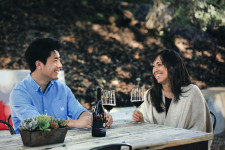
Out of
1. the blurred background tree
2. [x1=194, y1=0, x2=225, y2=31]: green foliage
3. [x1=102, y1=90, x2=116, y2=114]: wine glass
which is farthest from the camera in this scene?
the blurred background tree

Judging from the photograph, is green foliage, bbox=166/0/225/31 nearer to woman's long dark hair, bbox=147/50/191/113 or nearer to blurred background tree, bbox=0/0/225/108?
blurred background tree, bbox=0/0/225/108

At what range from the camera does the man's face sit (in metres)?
2.95

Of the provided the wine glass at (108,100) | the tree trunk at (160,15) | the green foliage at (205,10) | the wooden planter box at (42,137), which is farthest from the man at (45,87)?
the tree trunk at (160,15)

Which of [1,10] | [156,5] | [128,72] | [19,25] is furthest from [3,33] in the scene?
[156,5]

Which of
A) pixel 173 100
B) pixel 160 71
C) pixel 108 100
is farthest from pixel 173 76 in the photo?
pixel 108 100

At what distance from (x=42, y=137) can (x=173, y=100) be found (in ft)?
5.47

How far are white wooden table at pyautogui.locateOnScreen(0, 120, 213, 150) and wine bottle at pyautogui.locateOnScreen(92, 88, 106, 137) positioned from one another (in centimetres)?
5

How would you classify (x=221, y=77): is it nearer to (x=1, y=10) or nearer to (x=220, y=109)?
(x=220, y=109)

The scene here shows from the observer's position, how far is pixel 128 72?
369 inches

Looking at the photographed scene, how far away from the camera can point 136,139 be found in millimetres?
2211

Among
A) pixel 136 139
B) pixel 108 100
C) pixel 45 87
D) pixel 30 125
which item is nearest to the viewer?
pixel 30 125

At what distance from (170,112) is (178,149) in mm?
970

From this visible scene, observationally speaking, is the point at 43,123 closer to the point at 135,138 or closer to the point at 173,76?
the point at 135,138

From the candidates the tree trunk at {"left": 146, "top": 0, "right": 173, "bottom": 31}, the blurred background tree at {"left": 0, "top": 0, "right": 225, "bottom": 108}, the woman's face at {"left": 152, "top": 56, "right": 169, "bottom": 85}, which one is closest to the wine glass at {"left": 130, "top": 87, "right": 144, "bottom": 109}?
the woman's face at {"left": 152, "top": 56, "right": 169, "bottom": 85}
